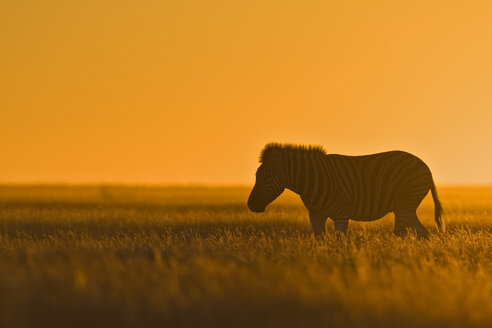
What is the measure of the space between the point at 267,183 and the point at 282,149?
786 mm

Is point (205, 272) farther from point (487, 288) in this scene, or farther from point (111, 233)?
point (111, 233)

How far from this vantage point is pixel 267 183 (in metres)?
14.8

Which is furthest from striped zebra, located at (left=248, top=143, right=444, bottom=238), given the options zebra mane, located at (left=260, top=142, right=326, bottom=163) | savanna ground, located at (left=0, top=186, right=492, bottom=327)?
savanna ground, located at (left=0, top=186, right=492, bottom=327)

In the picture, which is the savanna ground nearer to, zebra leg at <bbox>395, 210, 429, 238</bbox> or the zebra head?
the zebra head

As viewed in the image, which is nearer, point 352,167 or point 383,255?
point 383,255

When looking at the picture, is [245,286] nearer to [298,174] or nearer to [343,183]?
[298,174]

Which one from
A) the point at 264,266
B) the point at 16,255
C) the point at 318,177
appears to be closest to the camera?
the point at 264,266

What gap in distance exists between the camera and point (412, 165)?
1594cm

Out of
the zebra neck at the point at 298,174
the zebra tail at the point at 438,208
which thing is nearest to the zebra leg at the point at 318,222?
the zebra neck at the point at 298,174

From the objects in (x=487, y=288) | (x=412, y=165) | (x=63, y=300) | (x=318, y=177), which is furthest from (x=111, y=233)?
(x=487, y=288)

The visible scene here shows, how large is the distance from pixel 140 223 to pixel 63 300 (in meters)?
13.0

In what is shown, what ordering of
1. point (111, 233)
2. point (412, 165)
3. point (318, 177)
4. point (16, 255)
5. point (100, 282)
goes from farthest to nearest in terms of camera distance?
point (111, 233), point (412, 165), point (318, 177), point (16, 255), point (100, 282)

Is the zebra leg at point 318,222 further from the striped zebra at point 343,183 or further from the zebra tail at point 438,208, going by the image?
the zebra tail at point 438,208

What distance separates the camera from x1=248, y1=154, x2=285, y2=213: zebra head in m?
14.7
